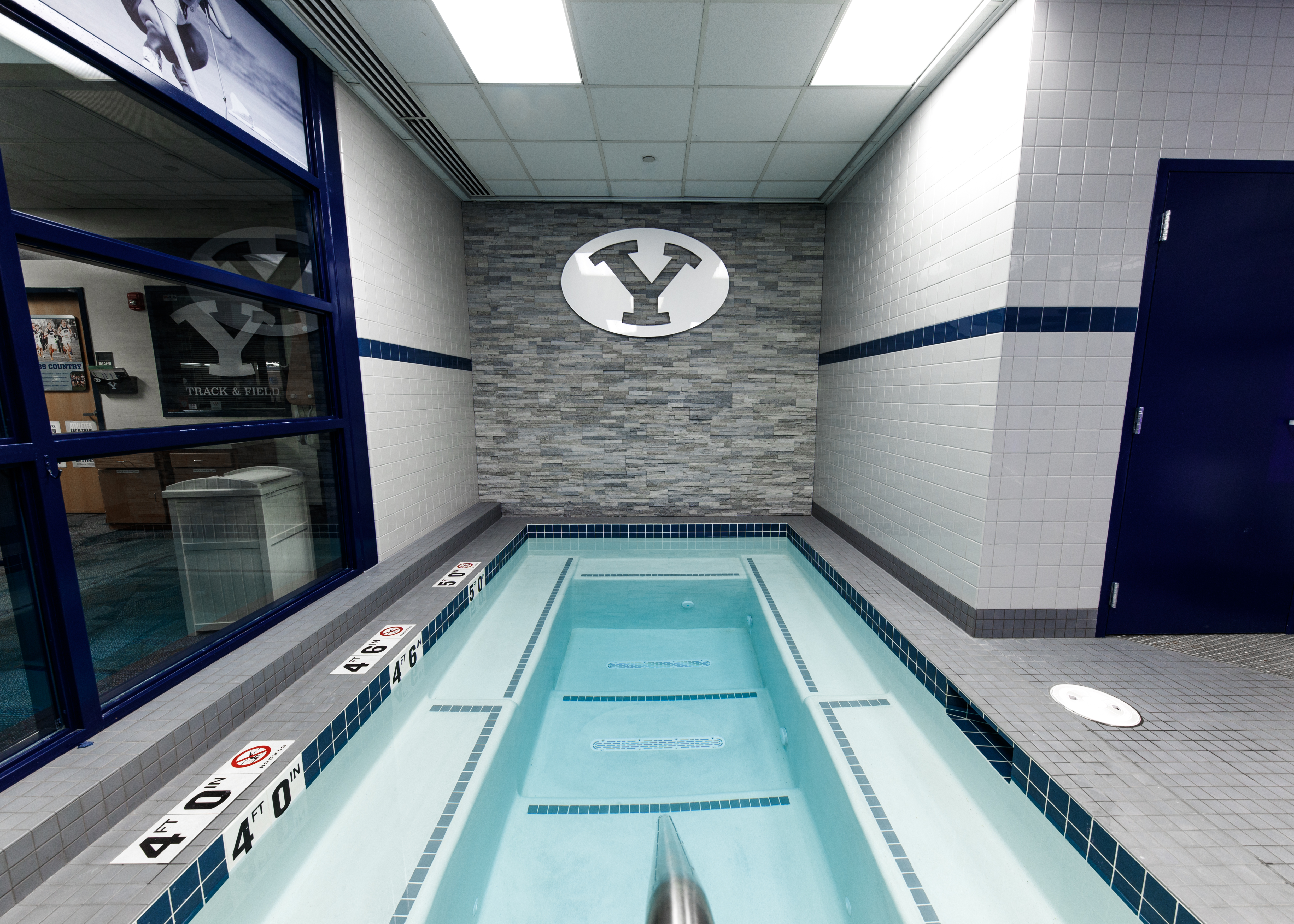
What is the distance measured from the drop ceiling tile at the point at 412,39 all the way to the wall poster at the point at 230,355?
1352 millimetres

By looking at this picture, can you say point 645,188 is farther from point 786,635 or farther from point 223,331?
point 786,635

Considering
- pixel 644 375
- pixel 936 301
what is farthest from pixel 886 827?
pixel 644 375

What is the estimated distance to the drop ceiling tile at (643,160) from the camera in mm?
3441

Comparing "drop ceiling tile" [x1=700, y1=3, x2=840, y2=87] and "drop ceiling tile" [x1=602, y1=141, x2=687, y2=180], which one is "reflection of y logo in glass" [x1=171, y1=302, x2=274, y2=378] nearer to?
"drop ceiling tile" [x1=602, y1=141, x2=687, y2=180]

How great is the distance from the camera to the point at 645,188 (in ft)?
13.7

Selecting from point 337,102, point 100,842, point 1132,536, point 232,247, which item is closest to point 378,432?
point 232,247

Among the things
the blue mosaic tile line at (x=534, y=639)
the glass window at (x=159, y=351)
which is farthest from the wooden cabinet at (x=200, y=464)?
the blue mosaic tile line at (x=534, y=639)

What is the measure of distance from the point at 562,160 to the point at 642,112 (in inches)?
33.4

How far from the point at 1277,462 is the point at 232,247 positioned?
4.78 metres

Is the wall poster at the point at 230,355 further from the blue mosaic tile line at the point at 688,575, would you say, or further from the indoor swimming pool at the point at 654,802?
the blue mosaic tile line at the point at 688,575

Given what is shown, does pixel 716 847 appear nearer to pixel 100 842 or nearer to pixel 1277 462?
pixel 100 842

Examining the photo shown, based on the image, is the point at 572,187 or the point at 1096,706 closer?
the point at 1096,706

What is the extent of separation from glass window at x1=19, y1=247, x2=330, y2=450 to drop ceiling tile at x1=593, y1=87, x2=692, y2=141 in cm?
204

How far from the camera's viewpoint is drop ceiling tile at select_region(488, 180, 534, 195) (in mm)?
4055
